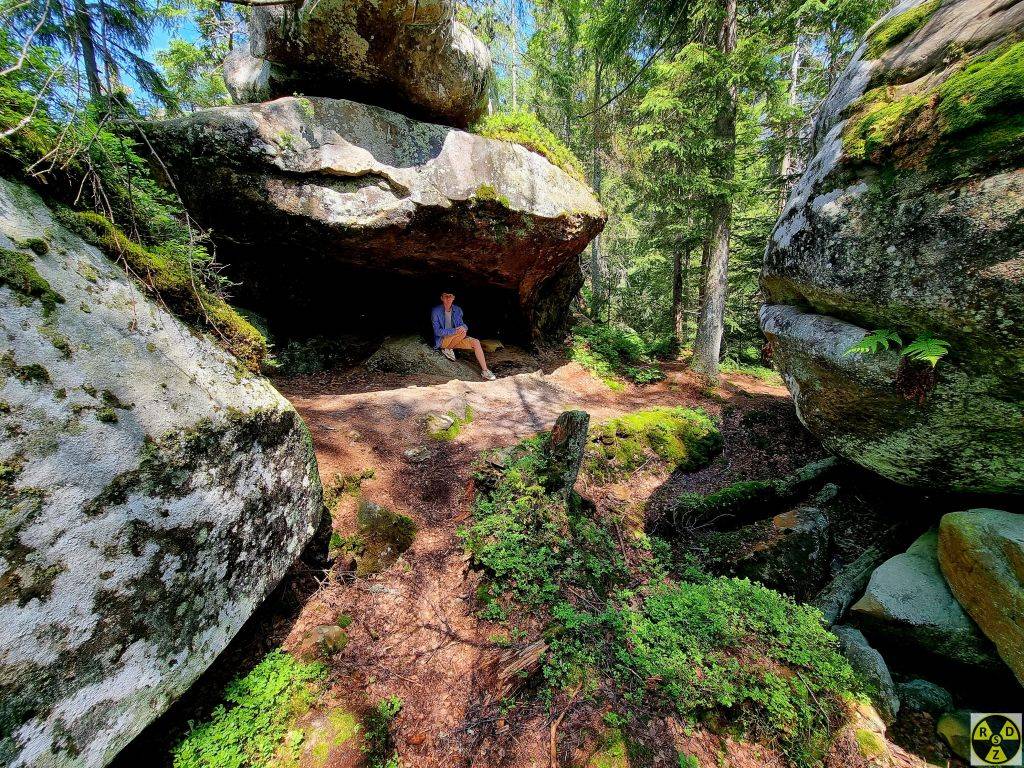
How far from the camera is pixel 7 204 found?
200 centimetres

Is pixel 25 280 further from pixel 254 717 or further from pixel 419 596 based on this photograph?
pixel 419 596

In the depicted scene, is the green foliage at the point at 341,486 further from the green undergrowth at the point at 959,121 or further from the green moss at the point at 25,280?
the green undergrowth at the point at 959,121

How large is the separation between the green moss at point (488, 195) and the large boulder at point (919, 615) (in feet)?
24.2

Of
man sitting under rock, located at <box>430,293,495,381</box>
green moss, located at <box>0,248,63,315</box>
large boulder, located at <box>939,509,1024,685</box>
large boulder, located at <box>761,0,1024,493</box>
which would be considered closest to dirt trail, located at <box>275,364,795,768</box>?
man sitting under rock, located at <box>430,293,495,381</box>

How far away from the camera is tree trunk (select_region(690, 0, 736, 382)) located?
8.54 metres

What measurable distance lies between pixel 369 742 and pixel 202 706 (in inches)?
39.9

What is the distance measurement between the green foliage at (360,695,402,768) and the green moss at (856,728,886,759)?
9.92ft

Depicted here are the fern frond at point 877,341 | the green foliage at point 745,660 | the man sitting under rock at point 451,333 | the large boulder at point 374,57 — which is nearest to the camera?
the green foliage at point 745,660

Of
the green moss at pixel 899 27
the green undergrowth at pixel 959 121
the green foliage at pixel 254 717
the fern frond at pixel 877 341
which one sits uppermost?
the green moss at pixel 899 27

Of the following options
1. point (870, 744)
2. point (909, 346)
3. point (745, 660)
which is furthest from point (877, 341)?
point (870, 744)

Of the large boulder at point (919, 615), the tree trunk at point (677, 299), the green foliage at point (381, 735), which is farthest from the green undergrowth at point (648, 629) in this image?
the tree trunk at point (677, 299)

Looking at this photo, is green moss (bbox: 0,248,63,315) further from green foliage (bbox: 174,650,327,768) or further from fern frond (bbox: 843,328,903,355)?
fern frond (bbox: 843,328,903,355)

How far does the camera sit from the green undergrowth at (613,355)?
33.9ft

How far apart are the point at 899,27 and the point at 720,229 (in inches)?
235
